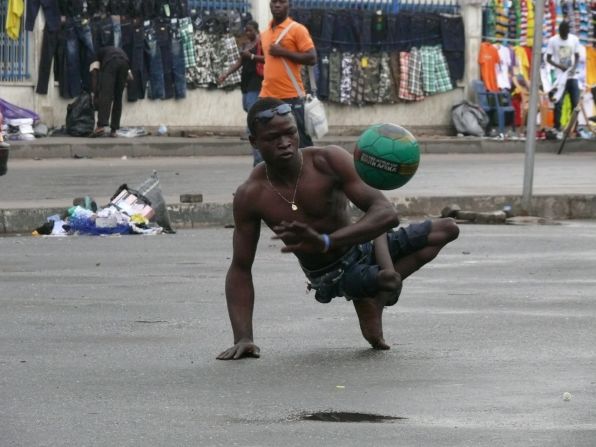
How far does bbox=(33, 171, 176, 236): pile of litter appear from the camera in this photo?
562 inches

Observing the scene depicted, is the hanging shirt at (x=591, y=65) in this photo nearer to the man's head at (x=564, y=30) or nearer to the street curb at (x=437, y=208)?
the man's head at (x=564, y=30)

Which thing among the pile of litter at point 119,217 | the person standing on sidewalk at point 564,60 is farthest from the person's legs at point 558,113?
the pile of litter at point 119,217

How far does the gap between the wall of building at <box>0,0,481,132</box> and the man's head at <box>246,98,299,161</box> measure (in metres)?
18.2

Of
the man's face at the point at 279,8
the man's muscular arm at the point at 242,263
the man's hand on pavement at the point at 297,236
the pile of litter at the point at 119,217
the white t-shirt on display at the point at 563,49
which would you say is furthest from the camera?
the white t-shirt on display at the point at 563,49

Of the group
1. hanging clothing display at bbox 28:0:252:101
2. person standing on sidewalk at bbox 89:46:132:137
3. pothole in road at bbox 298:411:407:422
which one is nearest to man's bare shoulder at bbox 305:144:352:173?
→ pothole in road at bbox 298:411:407:422

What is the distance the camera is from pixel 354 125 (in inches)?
1136

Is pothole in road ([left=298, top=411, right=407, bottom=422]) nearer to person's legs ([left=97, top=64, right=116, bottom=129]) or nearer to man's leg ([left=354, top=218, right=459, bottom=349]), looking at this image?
man's leg ([left=354, top=218, right=459, bottom=349])

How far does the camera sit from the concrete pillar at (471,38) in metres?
29.7

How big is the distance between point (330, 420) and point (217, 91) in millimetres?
21365

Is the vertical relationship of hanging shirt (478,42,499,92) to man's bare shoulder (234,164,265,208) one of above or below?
below

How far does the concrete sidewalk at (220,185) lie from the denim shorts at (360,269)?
722cm

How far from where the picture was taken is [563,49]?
92.7ft

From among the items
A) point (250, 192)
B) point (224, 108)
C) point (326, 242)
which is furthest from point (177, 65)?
point (326, 242)

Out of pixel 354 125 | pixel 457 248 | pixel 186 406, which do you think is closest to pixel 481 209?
pixel 457 248
